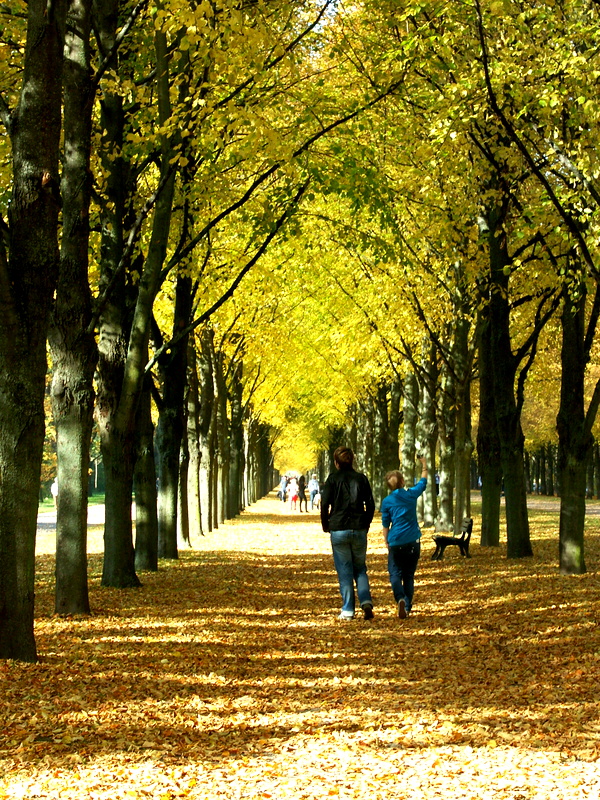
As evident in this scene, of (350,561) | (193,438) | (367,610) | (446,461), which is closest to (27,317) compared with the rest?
(350,561)

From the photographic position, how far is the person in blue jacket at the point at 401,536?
1177 centimetres

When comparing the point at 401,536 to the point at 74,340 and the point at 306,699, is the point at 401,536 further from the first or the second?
the point at 306,699

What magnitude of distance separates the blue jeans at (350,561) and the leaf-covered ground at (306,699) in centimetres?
34

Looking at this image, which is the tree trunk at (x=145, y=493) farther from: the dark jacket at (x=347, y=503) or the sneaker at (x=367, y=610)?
the sneaker at (x=367, y=610)

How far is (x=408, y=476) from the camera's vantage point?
3112 centimetres

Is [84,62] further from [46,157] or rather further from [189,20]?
[46,157]

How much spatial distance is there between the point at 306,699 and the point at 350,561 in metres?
4.15

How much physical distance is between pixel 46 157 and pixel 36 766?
15.0 feet

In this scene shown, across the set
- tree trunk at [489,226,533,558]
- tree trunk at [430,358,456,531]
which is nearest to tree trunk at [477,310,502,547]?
tree trunk at [489,226,533,558]

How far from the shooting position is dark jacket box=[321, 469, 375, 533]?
37.5 ft

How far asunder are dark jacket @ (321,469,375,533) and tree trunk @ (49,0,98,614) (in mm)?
2702

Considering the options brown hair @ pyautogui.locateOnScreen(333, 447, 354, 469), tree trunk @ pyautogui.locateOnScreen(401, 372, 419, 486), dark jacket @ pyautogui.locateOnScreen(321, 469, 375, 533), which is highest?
tree trunk @ pyautogui.locateOnScreen(401, 372, 419, 486)

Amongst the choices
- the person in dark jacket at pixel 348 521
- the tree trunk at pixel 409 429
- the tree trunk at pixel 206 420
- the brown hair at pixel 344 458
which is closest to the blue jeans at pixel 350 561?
the person in dark jacket at pixel 348 521

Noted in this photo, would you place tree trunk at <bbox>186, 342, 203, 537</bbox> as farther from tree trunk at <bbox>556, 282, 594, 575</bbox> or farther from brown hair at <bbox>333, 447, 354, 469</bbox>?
brown hair at <bbox>333, 447, 354, 469</bbox>
